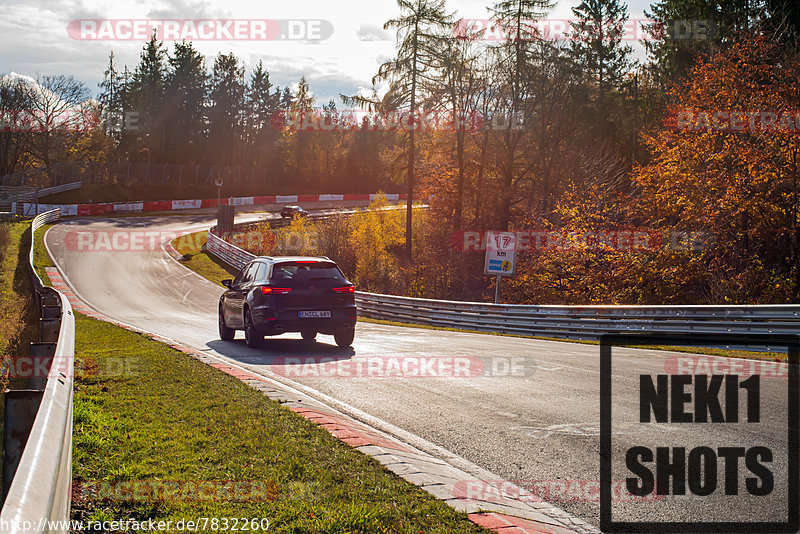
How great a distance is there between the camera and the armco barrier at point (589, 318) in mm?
14250

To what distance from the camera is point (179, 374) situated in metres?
9.42

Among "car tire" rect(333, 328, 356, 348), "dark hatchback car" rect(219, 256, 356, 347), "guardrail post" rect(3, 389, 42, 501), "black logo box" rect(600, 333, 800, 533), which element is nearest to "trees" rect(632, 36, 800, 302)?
"black logo box" rect(600, 333, 800, 533)

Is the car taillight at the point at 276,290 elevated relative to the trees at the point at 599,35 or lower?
lower

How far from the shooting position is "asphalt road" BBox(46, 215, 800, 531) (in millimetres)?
5012

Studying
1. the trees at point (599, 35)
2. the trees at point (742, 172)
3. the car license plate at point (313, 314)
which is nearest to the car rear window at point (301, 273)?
the car license plate at point (313, 314)

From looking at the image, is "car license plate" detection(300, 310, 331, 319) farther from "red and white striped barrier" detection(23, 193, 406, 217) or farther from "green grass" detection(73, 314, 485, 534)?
"red and white striped barrier" detection(23, 193, 406, 217)

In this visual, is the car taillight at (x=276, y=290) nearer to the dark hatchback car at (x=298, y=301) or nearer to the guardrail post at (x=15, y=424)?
the dark hatchback car at (x=298, y=301)

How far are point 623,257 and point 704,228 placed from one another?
11.6 feet

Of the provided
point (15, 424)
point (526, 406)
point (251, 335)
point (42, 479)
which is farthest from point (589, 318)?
point (42, 479)

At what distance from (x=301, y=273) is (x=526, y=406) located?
6958 millimetres

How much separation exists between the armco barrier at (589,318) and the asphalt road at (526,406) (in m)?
3.24

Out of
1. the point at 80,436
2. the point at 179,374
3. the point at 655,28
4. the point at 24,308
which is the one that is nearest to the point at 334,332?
the point at 179,374

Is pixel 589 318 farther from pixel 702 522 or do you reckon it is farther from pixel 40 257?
pixel 40 257

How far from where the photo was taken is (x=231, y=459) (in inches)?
211
